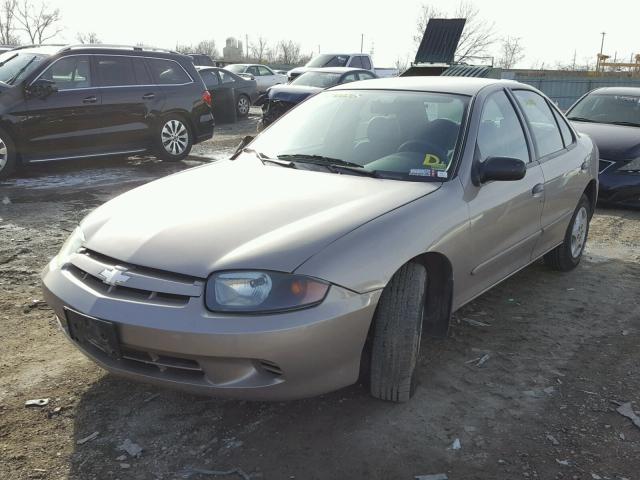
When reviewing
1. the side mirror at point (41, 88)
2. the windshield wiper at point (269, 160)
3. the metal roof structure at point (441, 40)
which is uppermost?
the metal roof structure at point (441, 40)

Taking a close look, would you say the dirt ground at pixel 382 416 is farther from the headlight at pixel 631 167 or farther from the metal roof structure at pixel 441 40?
the metal roof structure at pixel 441 40

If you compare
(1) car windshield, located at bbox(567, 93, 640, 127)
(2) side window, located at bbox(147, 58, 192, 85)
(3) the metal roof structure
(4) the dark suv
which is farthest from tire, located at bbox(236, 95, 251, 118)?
(1) car windshield, located at bbox(567, 93, 640, 127)

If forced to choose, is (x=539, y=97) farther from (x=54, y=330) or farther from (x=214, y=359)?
(x=54, y=330)

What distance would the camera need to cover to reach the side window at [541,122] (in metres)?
4.29

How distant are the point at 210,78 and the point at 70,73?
308 inches

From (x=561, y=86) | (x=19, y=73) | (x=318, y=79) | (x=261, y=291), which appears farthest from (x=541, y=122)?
(x=561, y=86)

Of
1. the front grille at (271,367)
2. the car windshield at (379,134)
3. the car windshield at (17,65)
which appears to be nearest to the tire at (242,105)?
the car windshield at (17,65)

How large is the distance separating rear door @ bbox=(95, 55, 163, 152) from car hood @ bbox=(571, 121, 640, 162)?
618 centimetres

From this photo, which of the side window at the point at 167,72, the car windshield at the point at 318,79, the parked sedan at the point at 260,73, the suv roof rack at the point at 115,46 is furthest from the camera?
the parked sedan at the point at 260,73

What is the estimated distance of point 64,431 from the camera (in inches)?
107

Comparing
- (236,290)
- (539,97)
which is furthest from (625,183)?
(236,290)

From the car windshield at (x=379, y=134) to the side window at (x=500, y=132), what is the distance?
0.18 m

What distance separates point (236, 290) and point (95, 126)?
699 cm

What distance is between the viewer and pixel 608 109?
345 inches
